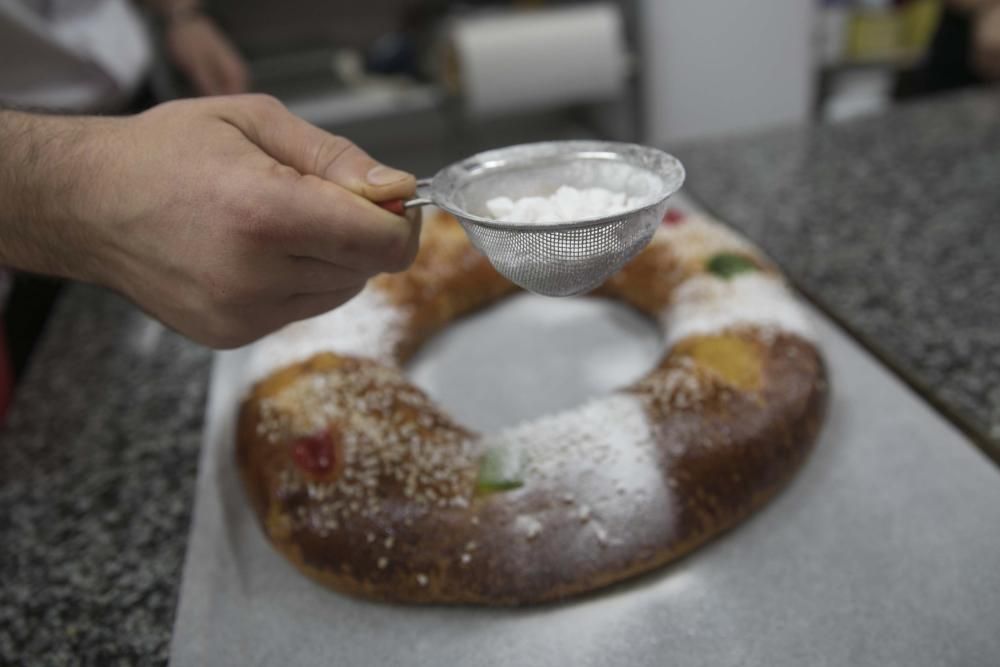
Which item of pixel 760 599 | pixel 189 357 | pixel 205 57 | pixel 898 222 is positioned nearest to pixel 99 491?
pixel 189 357

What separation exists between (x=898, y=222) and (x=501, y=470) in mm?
1091

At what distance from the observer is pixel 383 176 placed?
2.09ft

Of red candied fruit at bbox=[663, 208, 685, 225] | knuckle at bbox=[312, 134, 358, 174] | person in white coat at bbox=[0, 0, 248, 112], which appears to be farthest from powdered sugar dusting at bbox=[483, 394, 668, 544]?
person in white coat at bbox=[0, 0, 248, 112]

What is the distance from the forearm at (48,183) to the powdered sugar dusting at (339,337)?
36 centimetres

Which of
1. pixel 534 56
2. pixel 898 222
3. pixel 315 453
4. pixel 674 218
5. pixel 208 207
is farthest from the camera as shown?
pixel 534 56

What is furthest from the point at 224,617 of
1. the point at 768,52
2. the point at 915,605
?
the point at 768,52

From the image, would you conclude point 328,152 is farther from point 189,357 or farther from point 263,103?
point 189,357

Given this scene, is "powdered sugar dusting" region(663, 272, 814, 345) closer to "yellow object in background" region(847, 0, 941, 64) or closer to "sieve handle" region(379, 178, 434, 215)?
"sieve handle" region(379, 178, 434, 215)

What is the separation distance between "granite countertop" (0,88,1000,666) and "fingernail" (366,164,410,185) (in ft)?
1.88

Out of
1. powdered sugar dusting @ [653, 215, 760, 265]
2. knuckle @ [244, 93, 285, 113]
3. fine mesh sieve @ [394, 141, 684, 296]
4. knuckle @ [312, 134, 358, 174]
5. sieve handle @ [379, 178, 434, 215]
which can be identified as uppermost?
knuckle @ [244, 93, 285, 113]

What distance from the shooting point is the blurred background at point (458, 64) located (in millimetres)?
1690

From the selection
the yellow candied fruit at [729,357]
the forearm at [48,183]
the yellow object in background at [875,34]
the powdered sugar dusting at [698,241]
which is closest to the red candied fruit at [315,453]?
the forearm at [48,183]

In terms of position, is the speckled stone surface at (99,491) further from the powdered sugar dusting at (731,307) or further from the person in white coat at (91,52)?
the powdered sugar dusting at (731,307)

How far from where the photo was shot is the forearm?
669 mm
